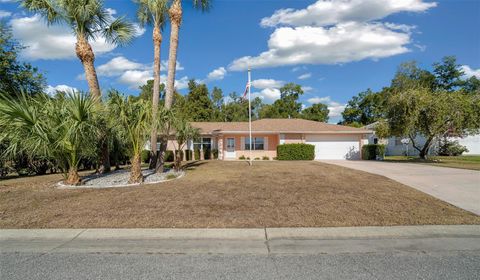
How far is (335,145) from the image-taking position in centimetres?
2586

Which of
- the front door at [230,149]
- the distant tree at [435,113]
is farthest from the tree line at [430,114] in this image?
the front door at [230,149]

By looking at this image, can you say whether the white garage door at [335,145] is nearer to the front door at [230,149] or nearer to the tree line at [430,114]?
the tree line at [430,114]

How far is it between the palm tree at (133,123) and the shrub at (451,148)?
104ft

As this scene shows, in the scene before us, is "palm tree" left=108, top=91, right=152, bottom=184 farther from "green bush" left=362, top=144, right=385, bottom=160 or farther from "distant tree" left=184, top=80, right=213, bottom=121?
"distant tree" left=184, top=80, right=213, bottom=121

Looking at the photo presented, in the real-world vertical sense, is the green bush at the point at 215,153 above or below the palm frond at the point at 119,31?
below

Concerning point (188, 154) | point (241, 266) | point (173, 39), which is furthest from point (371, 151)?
point (241, 266)

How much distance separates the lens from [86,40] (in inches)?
515

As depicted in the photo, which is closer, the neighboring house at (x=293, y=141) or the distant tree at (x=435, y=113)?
the distant tree at (x=435, y=113)

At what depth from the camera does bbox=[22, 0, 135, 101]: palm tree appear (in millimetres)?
12265

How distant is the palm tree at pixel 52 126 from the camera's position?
9180 mm

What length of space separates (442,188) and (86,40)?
15.5 m

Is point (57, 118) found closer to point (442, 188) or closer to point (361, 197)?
point (361, 197)

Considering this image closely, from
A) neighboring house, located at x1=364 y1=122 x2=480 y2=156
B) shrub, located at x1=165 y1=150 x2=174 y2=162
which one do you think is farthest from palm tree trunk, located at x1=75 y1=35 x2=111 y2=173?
neighboring house, located at x1=364 y1=122 x2=480 y2=156

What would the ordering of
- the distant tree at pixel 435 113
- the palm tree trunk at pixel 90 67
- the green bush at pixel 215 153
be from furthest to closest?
the green bush at pixel 215 153 → the distant tree at pixel 435 113 → the palm tree trunk at pixel 90 67
